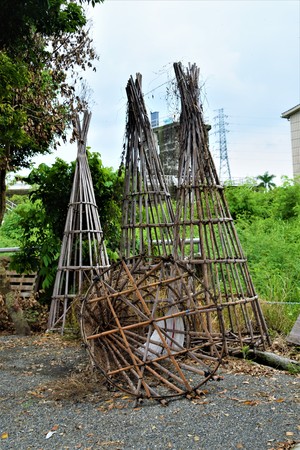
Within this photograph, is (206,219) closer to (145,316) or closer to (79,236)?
(145,316)

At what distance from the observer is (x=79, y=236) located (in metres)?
6.11

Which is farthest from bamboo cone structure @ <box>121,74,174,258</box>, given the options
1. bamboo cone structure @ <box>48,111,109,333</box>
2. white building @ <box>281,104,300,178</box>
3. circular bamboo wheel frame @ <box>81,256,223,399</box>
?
white building @ <box>281,104,300,178</box>

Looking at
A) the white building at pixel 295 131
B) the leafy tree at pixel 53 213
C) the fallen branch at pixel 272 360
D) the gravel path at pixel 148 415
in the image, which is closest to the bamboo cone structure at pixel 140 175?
the leafy tree at pixel 53 213

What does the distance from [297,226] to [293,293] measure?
3270 mm

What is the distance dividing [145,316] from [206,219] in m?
1.50

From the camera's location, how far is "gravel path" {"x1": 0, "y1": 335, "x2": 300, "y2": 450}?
2.55m

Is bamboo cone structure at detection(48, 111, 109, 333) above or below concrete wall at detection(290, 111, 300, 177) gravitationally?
below

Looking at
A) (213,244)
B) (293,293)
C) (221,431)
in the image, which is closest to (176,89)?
(213,244)

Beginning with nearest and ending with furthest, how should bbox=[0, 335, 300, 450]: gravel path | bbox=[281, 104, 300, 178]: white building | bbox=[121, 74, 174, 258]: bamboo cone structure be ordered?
bbox=[0, 335, 300, 450]: gravel path → bbox=[121, 74, 174, 258]: bamboo cone structure → bbox=[281, 104, 300, 178]: white building

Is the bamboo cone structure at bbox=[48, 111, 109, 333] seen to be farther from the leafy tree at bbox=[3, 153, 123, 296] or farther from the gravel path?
the gravel path

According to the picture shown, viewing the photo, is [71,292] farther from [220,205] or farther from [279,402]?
[279,402]

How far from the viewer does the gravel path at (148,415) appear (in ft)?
8.37

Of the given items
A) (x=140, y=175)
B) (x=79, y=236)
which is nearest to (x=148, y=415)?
(x=140, y=175)

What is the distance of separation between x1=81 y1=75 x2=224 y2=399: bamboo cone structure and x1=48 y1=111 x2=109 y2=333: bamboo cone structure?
42 cm
